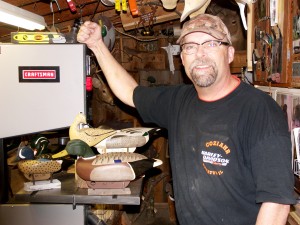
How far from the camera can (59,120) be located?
205 cm

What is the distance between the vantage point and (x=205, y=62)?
60.6 inches

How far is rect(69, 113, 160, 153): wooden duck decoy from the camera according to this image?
176 centimetres

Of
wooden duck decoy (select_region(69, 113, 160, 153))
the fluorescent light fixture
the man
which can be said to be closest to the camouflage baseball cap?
the man

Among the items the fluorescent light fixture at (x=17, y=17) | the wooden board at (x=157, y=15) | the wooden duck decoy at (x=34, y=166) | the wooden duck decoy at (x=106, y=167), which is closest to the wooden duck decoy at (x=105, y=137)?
the wooden duck decoy at (x=106, y=167)

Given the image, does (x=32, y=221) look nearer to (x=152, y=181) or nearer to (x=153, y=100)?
(x=153, y=100)

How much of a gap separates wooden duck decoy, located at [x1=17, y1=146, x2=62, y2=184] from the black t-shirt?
26.8 inches

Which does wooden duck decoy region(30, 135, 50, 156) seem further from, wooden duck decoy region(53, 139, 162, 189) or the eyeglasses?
the eyeglasses

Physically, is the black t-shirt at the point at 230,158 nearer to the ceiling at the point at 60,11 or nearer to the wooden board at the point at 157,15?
the ceiling at the point at 60,11

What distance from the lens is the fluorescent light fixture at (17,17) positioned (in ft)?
5.92

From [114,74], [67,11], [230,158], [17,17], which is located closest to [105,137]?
[114,74]

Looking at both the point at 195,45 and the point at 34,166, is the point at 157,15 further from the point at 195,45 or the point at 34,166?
the point at 34,166

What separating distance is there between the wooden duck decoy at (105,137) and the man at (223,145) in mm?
220

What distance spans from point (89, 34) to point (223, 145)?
970 mm

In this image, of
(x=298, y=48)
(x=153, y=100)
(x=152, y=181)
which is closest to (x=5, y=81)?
(x=153, y=100)
